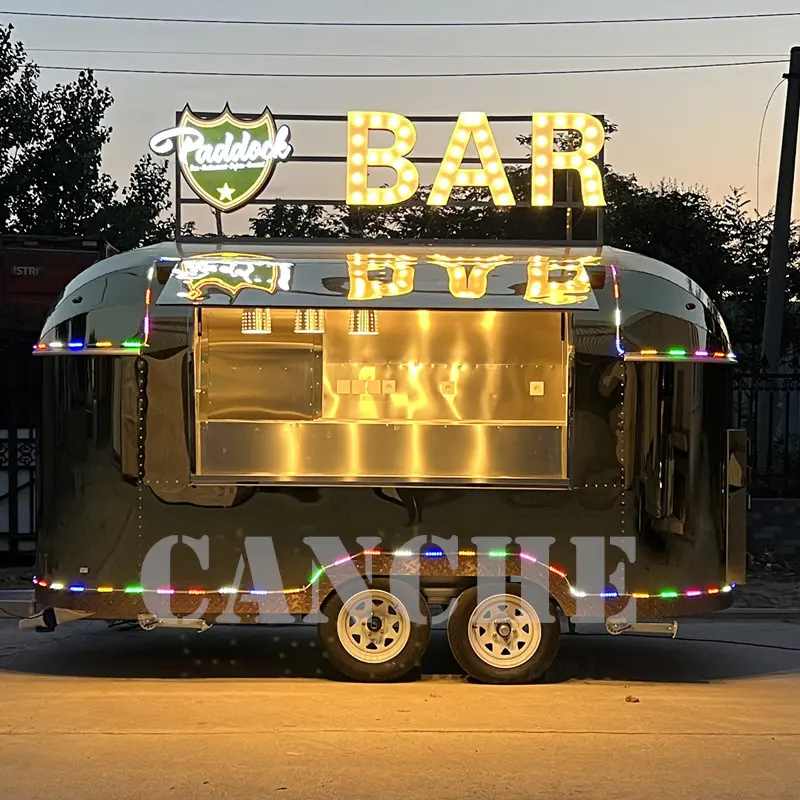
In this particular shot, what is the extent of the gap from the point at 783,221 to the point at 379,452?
889 cm

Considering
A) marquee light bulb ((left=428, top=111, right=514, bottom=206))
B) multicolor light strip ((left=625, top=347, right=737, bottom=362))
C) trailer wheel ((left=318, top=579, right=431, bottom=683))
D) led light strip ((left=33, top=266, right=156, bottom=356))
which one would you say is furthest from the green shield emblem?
multicolor light strip ((left=625, top=347, right=737, bottom=362))

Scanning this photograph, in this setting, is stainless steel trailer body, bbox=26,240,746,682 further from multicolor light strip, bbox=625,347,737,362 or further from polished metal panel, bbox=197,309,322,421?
polished metal panel, bbox=197,309,322,421

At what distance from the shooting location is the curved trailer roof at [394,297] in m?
8.23

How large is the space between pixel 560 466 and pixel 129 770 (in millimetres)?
3677

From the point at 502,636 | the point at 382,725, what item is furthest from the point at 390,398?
the point at 382,725

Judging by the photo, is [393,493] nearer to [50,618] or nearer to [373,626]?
[373,626]

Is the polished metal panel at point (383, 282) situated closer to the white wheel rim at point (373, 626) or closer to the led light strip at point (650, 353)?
the led light strip at point (650, 353)

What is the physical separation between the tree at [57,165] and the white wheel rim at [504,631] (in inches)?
1122

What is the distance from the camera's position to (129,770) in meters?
6.21

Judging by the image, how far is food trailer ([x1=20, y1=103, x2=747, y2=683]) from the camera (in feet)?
27.1

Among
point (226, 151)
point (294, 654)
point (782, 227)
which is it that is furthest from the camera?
point (782, 227)

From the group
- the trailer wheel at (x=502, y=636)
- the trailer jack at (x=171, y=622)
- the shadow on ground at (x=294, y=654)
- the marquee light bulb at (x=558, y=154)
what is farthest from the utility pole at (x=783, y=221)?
the trailer jack at (x=171, y=622)

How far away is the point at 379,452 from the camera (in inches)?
345

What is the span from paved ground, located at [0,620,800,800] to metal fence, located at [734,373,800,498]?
442cm
